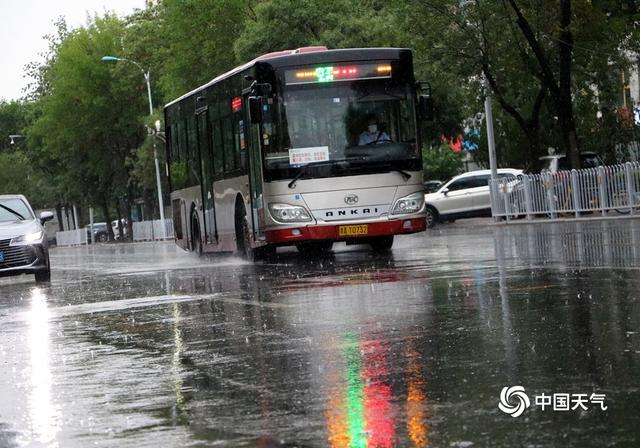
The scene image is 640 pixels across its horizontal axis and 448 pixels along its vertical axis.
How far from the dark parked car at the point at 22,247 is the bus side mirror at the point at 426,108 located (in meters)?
7.31

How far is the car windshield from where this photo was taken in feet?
83.2

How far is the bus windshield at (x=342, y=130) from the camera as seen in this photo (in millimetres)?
22812

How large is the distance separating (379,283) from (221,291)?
7.08ft

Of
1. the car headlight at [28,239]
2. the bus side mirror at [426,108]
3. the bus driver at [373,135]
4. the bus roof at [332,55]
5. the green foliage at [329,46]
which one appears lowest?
the car headlight at [28,239]

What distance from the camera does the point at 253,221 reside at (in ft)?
78.0

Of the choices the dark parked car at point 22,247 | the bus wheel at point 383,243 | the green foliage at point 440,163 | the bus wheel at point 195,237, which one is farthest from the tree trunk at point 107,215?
the bus wheel at point 383,243

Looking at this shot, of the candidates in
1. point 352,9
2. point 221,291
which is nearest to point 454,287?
point 221,291

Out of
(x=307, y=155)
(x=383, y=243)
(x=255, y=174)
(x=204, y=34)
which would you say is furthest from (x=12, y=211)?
(x=204, y=34)

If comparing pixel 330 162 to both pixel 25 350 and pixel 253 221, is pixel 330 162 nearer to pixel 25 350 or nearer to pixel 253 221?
pixel 253 221

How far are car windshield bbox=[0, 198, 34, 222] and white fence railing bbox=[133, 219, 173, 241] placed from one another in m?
45.2

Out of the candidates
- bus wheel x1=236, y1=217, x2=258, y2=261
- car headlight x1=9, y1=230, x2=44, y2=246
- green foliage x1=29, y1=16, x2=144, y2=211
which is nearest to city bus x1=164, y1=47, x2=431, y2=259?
bus wheel x1=236, y1=217, x2=258, y2=261

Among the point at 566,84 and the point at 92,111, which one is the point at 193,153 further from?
the point at 92,111

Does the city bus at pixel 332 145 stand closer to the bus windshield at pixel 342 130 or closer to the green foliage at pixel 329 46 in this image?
the bus windshield at pixel 342 130

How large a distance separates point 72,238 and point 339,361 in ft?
309
